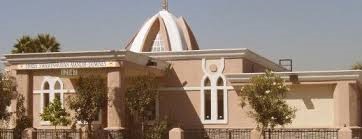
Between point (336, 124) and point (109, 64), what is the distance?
36.8 ft

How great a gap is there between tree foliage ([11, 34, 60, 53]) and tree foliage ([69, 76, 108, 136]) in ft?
55.1

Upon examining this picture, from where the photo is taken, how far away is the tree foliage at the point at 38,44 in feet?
150

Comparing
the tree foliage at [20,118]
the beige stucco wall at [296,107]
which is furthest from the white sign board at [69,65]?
the beige stucco wall at [296,107]

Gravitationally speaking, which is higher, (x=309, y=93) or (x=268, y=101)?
(x=309, y=93)

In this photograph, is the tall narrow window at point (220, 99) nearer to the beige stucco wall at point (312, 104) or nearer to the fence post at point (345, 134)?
the beige stucco wall at point (312, 104)

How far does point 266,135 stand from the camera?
31.8 metres

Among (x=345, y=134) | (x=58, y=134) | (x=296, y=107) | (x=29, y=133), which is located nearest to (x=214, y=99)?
(x=296, y=107)

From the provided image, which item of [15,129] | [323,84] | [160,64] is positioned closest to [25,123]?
[15,129]

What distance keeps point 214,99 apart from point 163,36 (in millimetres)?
10576

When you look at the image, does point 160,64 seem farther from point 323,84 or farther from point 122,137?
point 323,84

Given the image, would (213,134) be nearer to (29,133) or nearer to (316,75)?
(316,75)

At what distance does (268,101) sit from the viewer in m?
29.3

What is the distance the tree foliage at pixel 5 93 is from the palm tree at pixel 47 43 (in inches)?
584

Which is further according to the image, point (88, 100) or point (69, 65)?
point (69, 65)
